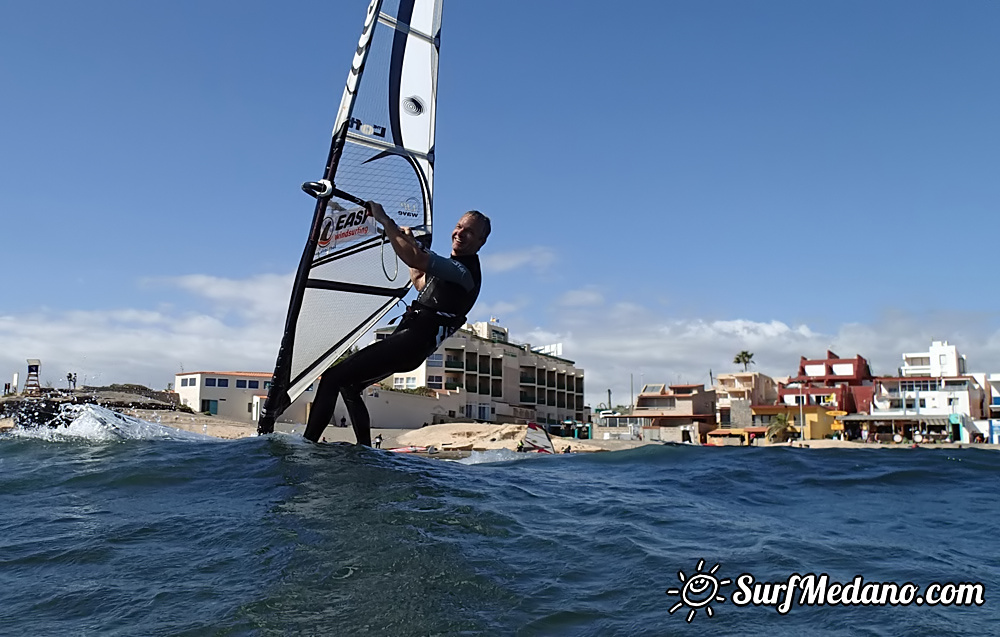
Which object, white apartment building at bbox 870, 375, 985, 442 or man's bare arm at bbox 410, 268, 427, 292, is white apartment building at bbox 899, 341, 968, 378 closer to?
white apartment building at bbox 870, 375, 985, 442

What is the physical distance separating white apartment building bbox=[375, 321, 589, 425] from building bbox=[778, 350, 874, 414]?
66.8ft

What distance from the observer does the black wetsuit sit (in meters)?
6.52

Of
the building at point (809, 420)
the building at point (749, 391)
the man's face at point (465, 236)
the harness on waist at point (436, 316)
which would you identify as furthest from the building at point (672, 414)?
the man's face at point (465, 236)

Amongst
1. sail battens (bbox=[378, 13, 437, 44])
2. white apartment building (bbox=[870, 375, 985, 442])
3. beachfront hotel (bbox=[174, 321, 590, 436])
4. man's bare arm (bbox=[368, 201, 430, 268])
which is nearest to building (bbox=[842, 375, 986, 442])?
white apartment building (bbox=[870, 375, 985, 442])

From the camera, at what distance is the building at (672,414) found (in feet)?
209

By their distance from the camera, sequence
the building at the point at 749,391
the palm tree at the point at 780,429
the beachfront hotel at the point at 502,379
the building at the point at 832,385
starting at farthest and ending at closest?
the building at the point at 749,391 → the building at the point at 832,385 → the beachfront hotel at the point at 502,379 → the palm tree at the point at 780,429

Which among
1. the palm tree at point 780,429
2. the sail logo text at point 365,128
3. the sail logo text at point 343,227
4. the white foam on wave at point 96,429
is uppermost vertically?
the sail logo text at point 365,128

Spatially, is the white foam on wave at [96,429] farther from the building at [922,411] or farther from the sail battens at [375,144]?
the building at [922,411]

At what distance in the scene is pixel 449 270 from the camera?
233 inches

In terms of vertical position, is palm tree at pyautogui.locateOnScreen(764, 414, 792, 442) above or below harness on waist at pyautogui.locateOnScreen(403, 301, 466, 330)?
below

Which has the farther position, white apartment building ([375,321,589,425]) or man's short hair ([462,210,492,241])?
white apartment building ([375,321,589,425])

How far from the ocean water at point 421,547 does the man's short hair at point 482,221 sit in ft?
7.00

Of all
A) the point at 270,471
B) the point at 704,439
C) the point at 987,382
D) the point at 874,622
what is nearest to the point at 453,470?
the point at 270,471

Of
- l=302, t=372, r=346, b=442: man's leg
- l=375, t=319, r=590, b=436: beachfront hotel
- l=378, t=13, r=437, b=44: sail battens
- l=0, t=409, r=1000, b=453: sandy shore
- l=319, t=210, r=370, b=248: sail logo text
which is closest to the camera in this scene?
l=302, t=372, r=346, b=442: man's leg
